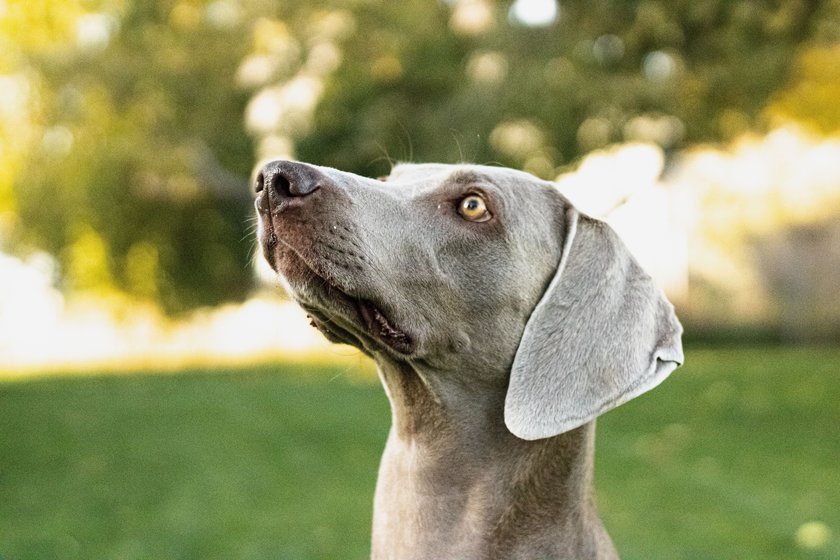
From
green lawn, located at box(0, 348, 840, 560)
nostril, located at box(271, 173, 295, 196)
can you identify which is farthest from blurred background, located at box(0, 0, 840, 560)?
nostril, located at box(271, 173, 295, 196)

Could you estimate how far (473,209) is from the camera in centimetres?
294

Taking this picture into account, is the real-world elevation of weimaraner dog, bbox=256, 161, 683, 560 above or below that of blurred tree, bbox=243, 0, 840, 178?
below

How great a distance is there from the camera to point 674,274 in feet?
80.7

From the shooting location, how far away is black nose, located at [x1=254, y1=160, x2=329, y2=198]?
8.43ft

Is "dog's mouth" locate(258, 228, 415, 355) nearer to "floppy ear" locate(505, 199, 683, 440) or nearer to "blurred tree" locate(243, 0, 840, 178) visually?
"floppy ear" locate(505, 199, 683, 440)

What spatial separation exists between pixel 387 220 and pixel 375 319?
277 millimetres

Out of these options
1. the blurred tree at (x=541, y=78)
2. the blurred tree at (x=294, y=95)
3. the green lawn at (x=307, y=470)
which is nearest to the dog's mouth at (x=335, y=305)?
the green lawn at (x=307, y=470)

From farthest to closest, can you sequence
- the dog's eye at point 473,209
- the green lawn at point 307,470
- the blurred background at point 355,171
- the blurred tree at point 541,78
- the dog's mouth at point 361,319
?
the blurred tree at point 541,78
the blurred background at point 355,171
the green lawn at point 307,470
the dog's eye at point 473,209
the dog's mouth at point 361,319

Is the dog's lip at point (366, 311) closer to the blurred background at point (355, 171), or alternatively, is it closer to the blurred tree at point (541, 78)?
the blurred background at point (355, 171)

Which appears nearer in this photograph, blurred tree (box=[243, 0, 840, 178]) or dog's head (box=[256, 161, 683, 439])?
dog's head (box=[256, 161, 683, 439])

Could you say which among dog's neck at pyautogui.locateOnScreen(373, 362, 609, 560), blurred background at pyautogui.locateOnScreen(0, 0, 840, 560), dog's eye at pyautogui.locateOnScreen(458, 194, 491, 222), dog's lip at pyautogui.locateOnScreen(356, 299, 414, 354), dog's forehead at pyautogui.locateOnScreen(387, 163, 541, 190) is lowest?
dog's neck at pyautogui.locateOnScreen(373, 362, 609, 560)

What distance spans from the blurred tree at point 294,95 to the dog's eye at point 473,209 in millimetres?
7106

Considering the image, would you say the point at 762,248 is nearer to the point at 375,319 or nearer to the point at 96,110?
the point at 96,110

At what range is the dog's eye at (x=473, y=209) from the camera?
9.61 ft
